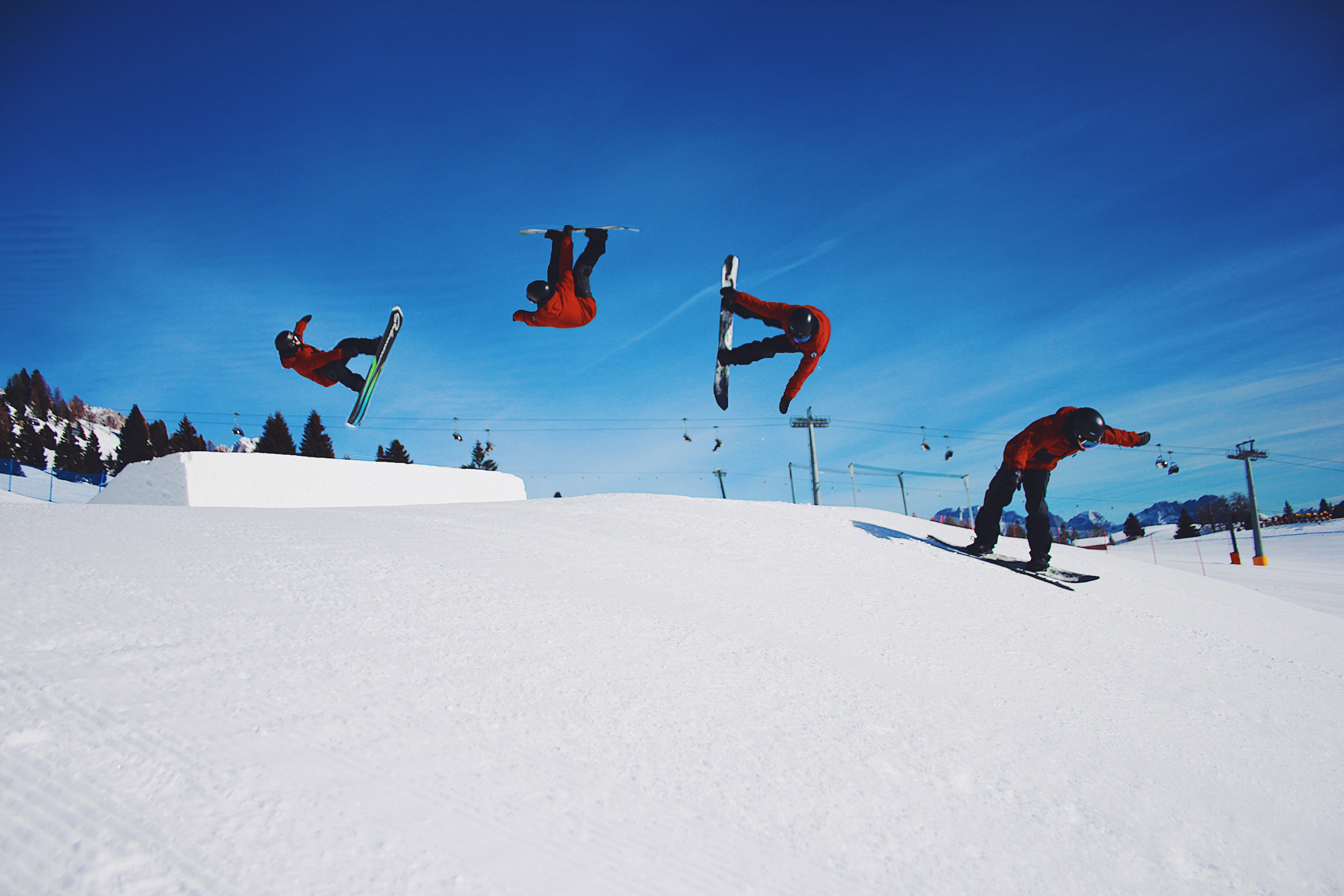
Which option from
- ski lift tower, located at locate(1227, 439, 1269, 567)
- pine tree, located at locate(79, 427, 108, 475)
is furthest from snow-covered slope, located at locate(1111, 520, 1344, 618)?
pine tree, located at locate(79, 427, 108, 475)

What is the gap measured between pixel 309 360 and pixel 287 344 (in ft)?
1.38

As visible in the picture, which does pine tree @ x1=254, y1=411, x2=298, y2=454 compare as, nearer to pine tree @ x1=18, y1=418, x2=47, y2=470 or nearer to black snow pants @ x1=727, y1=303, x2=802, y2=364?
pine tree @ x1=18, y1=418, x2=47, y2=470

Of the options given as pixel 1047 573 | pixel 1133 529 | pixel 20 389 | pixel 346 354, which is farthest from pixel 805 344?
pixel 20 389

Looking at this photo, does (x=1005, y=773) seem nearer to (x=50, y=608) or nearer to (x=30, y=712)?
(x=30, y=712)

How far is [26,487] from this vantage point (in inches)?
1008

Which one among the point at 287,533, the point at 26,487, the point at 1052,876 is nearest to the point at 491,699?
the point at 1052,876

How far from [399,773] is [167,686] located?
1132mm

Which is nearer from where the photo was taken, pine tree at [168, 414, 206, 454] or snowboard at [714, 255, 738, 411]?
snowboard at [714, 255, 738, 411]

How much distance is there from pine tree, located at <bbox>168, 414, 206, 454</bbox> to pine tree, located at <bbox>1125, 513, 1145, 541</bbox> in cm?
8719

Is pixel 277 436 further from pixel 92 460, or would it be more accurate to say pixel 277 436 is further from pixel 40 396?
pixel 40 396

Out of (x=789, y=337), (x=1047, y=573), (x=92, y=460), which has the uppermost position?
(x=92, y=460)

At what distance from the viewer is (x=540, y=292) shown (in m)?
7.97

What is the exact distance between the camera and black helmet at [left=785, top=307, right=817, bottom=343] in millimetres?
7500

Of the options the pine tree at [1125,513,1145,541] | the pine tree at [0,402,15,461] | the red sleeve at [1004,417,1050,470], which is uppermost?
the pine tree at [0,402,15,461]
